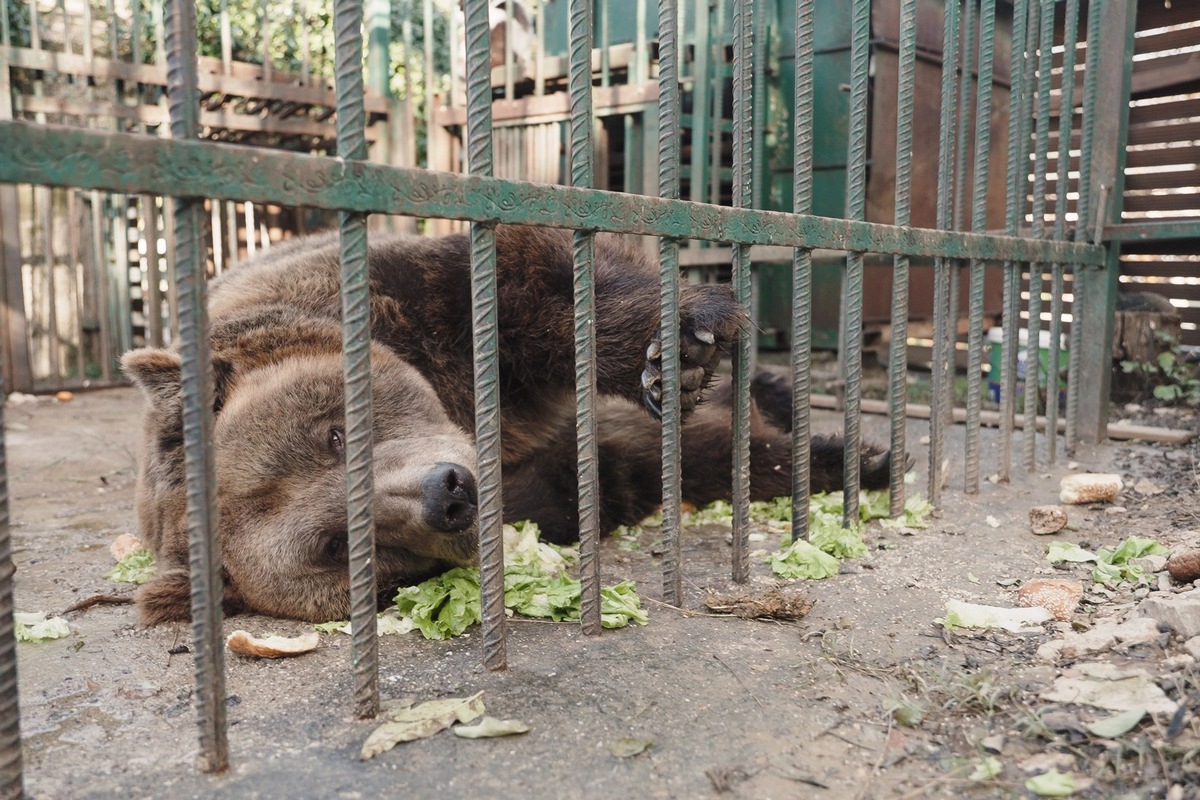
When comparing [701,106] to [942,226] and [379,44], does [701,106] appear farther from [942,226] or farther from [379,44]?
[942,226]

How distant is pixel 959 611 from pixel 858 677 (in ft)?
1.55

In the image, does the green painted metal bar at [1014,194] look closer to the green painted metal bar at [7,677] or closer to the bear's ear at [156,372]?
the bear's ear at [156,372]

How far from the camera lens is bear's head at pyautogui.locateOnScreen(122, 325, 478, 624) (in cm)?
261

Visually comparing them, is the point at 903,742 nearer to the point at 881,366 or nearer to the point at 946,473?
the point at 946,473

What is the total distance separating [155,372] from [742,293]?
1.60 metres

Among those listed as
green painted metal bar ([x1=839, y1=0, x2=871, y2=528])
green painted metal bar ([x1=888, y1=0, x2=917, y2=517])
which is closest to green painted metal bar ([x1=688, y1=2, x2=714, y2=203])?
green painted metal bar ([x1=888, y1=0, x2=917, y2=517])

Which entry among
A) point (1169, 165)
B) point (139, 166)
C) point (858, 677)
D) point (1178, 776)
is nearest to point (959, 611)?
point (858, 677)

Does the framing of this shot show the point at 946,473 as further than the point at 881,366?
No

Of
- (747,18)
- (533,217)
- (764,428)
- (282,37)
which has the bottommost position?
(764,428)

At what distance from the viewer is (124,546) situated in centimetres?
355

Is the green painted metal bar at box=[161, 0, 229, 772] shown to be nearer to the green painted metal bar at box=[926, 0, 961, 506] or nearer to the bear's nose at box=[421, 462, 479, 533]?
the bear's nose at box=[421, 462, 479, 533]

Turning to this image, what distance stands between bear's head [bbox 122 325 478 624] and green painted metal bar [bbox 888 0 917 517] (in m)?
1.51

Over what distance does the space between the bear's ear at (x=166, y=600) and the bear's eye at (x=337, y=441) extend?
0.45 m

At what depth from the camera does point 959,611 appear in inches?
97.8
